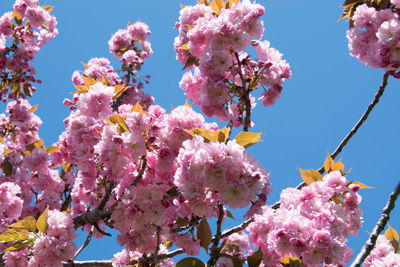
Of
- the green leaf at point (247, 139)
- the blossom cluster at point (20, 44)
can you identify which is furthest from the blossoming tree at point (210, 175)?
the blossom cluster at point (20, 44)

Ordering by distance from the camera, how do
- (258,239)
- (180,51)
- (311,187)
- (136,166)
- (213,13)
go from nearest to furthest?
(311,187)
(258,239)
(136,166)
(213,13)
(180,51)

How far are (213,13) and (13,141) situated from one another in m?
5.04

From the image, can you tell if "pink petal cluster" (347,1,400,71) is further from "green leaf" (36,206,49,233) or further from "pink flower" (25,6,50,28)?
"pink flower" (25,6,50,28)

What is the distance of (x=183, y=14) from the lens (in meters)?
3.50

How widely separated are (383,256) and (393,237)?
0.93ft

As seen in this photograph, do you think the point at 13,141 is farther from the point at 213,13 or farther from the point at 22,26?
the point at 213,13

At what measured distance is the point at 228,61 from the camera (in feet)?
9.37

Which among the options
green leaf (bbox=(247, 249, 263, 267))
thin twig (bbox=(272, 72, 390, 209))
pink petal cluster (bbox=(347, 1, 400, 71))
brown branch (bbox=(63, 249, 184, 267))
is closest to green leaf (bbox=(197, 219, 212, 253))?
green leaf (bbox=(247, 249, 263, 267))

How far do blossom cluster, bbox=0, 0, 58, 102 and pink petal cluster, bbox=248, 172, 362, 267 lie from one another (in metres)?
5.90

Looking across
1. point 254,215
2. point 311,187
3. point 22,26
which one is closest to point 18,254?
point 254,215

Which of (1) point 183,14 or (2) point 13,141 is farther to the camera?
(2) point 13,141

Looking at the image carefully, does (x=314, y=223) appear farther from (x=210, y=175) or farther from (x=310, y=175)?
(x=210, y=175)

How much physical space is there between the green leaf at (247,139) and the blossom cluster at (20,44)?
18.8 feet

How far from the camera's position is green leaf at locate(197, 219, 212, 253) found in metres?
2.51
